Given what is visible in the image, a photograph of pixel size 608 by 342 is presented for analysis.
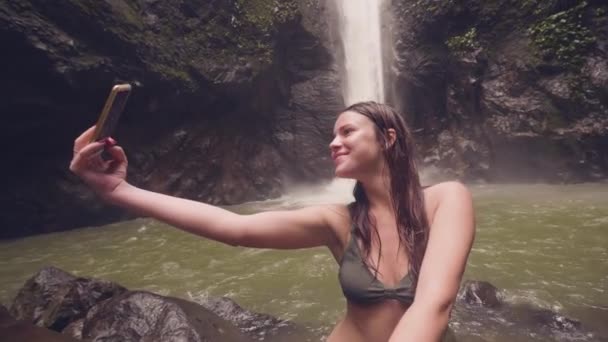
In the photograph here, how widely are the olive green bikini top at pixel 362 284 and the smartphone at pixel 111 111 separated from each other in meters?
1.09

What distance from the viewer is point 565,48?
11.4 meters

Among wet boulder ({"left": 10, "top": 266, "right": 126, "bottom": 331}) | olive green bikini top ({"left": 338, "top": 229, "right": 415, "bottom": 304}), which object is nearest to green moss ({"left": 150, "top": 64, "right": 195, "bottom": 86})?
wet boulder ({"left": 10, "top": 266, "right": 126, "bottom": 331})

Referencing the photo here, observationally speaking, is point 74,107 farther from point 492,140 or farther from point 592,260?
point 492,140

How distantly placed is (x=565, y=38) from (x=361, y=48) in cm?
754

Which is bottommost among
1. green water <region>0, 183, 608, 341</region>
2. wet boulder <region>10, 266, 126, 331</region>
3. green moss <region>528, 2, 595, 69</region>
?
green water <region>0, 183, 608, 341</region>

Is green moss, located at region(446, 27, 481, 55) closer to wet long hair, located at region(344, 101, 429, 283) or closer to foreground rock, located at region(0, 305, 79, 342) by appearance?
wet long hair, located at region(344, 101, 429, 283)

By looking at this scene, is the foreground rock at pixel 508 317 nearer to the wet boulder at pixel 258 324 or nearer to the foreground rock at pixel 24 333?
the wet boulder at pixel 258 324

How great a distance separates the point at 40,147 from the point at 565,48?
46.4 feet

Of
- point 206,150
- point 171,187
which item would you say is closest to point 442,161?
point 206,150

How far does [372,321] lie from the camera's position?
169 cm

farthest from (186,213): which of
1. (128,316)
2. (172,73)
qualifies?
(172,73)

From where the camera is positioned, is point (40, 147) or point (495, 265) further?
point (40, 147)

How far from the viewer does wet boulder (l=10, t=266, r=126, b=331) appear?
3.66 metres

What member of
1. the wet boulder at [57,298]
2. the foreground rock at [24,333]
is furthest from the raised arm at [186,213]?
the wet boulder at [57,298]
